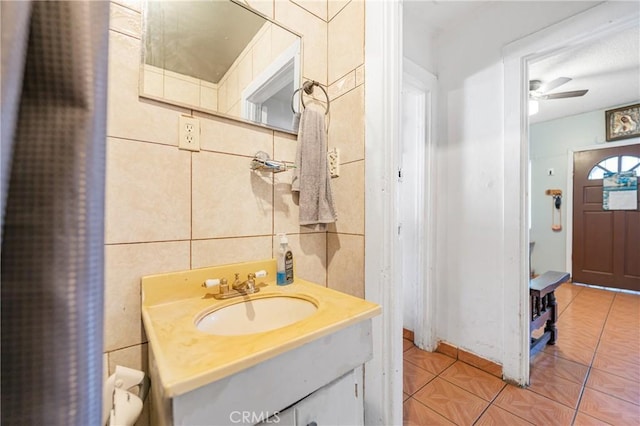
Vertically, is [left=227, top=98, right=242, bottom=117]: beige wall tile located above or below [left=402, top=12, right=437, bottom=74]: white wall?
below

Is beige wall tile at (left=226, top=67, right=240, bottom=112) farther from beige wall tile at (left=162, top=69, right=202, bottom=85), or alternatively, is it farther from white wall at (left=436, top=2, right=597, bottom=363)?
white wall at (left=436, top=2, right=597, bottom=363)

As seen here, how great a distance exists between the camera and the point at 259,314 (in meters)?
0.87

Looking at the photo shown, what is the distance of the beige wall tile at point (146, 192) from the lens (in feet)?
2.45

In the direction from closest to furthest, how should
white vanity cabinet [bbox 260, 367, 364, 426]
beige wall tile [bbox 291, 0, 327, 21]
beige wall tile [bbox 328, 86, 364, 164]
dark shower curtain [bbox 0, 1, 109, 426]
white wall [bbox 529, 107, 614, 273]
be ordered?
dark shower curtain [bbox 0, 1, 109, 426] < white vanity cabinet [bbox 260, 367, 364, 426] < beige wall tile [bbox 328, 86, 364, 164] < beige wall tile [bbox 291, 0, 327, 21] < white wall [bbox 529, 107, 614, 273]

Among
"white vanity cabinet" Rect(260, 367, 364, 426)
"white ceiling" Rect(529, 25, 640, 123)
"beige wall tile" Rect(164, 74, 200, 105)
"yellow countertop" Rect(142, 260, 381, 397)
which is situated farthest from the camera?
"white ceiling" Rect(529, 25, 640, 123)

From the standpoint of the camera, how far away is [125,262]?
0.77 m

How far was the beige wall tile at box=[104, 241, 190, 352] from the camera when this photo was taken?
0.74 m

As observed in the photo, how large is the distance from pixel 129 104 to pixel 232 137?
0.32m

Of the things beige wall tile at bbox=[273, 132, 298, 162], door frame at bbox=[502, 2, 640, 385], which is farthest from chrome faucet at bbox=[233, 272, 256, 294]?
door frame at bbox=[502, 2, 640, 385]

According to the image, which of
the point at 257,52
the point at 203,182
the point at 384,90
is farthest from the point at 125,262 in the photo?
the point at 384,90

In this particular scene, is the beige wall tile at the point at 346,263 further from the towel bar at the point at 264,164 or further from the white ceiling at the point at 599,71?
the white ceiling at the point at 599,71

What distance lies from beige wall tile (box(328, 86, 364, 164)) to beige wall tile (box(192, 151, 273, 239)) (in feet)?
1.18

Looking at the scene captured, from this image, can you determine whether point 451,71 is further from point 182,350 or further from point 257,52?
point 182,350

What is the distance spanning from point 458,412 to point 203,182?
5.39ft
